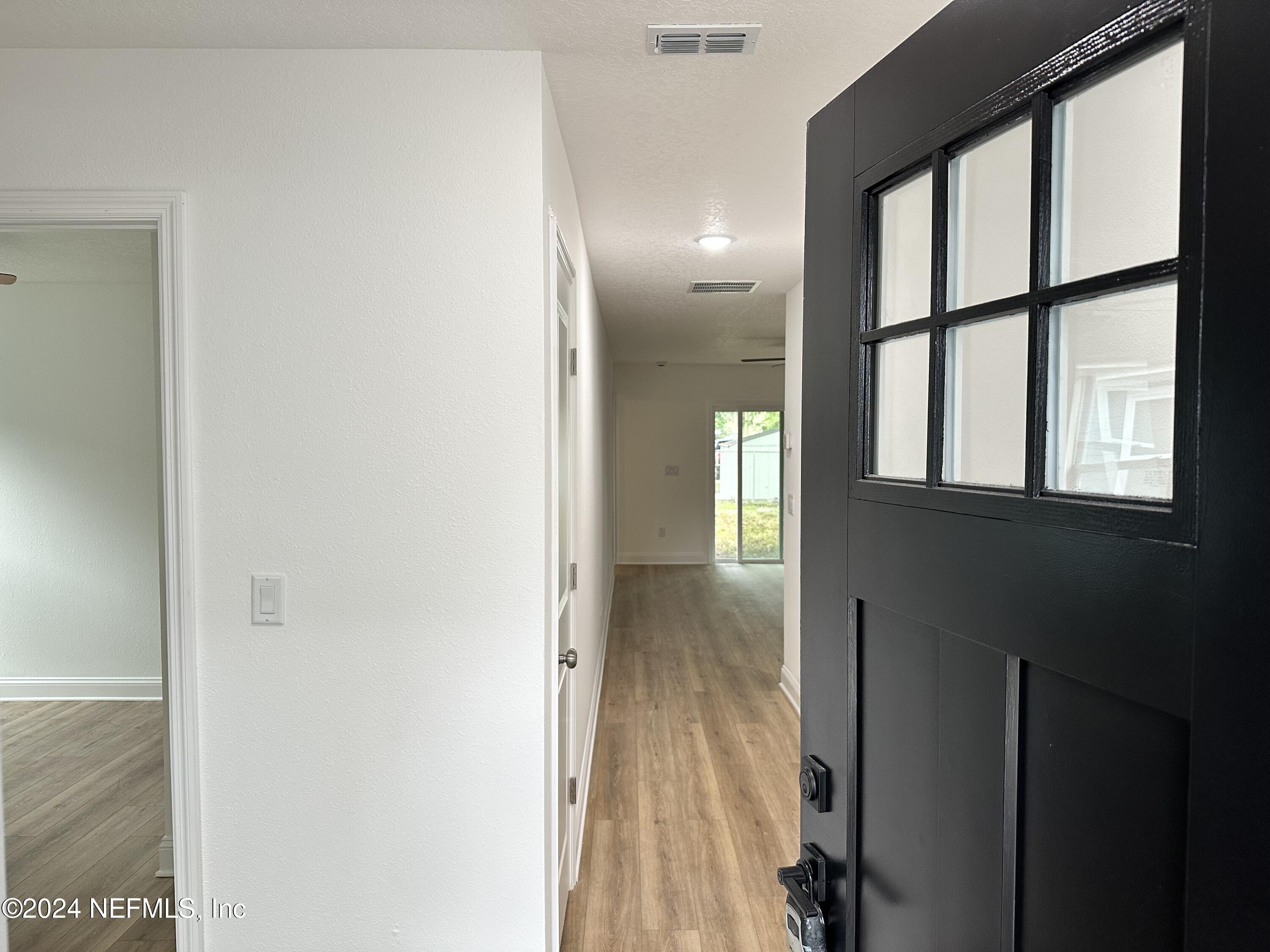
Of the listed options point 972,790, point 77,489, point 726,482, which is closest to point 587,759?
point 972,790

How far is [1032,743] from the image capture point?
726 mm

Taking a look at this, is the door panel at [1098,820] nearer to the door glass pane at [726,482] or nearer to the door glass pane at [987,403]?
the door glass pane at [987,403]

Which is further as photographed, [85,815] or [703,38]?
[85,815]

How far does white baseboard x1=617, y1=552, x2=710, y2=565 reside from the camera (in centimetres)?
1024

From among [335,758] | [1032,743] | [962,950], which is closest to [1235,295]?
[1032,743]

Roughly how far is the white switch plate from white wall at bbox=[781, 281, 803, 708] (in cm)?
318

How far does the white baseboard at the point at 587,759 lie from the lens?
2924mm

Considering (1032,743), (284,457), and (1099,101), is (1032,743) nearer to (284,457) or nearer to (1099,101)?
(1099,101)

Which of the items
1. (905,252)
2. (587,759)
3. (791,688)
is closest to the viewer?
(905,252)

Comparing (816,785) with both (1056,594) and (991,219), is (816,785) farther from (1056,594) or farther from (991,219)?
(991,219)

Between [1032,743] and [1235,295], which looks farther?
[1032,743]

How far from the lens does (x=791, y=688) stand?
482cm

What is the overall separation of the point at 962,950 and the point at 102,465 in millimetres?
5376

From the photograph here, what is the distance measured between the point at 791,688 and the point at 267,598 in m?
3.59
